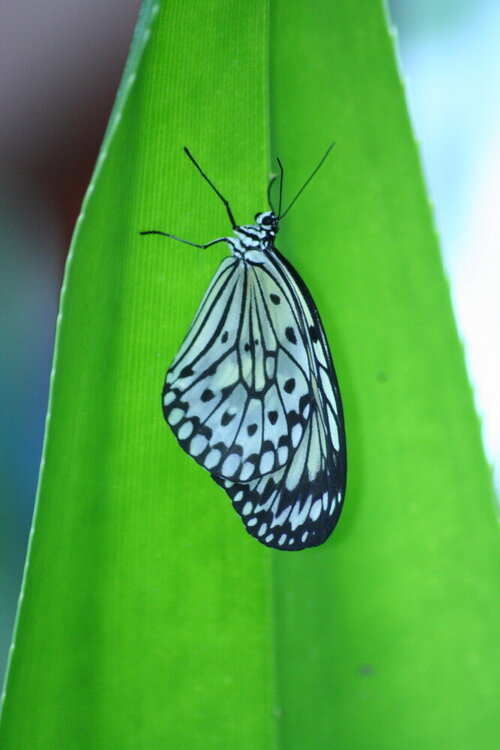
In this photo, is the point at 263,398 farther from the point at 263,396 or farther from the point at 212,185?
the point at 212,185

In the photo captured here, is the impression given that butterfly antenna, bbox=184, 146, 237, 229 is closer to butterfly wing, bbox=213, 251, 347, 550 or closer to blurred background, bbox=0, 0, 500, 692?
butterfly wing, bbox=213, 251, 347, 550

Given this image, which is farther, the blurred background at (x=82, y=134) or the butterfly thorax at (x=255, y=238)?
the blurred background at (x=82, y=134)

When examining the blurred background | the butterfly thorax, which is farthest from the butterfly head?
the blurred background

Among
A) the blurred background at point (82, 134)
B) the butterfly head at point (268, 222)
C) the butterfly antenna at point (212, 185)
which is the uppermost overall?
the blurred background at point (82, 134)

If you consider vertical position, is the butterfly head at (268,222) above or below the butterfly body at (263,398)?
above

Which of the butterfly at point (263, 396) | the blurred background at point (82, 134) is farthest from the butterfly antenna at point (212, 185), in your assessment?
the blurred background at point (82, 134)

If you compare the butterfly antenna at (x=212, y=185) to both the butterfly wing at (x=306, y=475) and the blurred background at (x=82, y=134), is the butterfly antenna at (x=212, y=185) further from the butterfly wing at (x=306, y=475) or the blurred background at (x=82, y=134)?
the blurred background at (x=82, y=134)

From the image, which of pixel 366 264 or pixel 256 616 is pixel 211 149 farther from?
pixel 256 616

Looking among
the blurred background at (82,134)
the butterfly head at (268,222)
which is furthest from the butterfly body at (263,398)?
the blurred background at (82,134)
